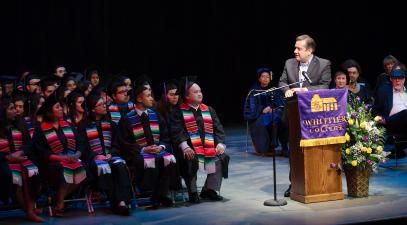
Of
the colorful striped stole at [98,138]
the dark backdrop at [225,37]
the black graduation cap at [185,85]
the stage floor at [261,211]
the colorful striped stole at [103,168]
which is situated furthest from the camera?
the dark backdrop at [225,37]

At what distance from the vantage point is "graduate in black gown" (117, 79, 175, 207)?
579cm

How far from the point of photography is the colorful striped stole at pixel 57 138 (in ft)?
18.6

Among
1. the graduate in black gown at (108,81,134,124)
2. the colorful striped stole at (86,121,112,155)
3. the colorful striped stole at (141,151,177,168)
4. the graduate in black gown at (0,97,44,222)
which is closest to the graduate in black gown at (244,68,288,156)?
the graduate in black gown at (108,81,134,124)

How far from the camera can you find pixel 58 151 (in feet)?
18.6

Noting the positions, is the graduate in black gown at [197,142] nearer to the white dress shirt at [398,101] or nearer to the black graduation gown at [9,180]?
the black graduation gown at [9,180]

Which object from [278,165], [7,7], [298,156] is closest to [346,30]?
[278,165]

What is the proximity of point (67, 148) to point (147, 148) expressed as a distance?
75 cm

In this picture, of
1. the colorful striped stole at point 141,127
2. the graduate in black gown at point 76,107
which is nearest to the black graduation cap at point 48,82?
the graduate in black gown at point 76,107

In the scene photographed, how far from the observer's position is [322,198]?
5.78 metres

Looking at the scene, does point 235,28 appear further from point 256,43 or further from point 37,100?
point 37,100

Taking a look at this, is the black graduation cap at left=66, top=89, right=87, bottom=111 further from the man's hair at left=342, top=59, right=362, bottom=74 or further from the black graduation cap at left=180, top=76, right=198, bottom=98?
the man's hair at left=342, top=59, right=362, bottom=74

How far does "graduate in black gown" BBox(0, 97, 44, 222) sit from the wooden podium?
2388 mm

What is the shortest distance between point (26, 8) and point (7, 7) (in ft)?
1.05

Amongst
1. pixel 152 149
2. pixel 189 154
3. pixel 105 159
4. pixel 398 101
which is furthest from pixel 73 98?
pixel 398 101
